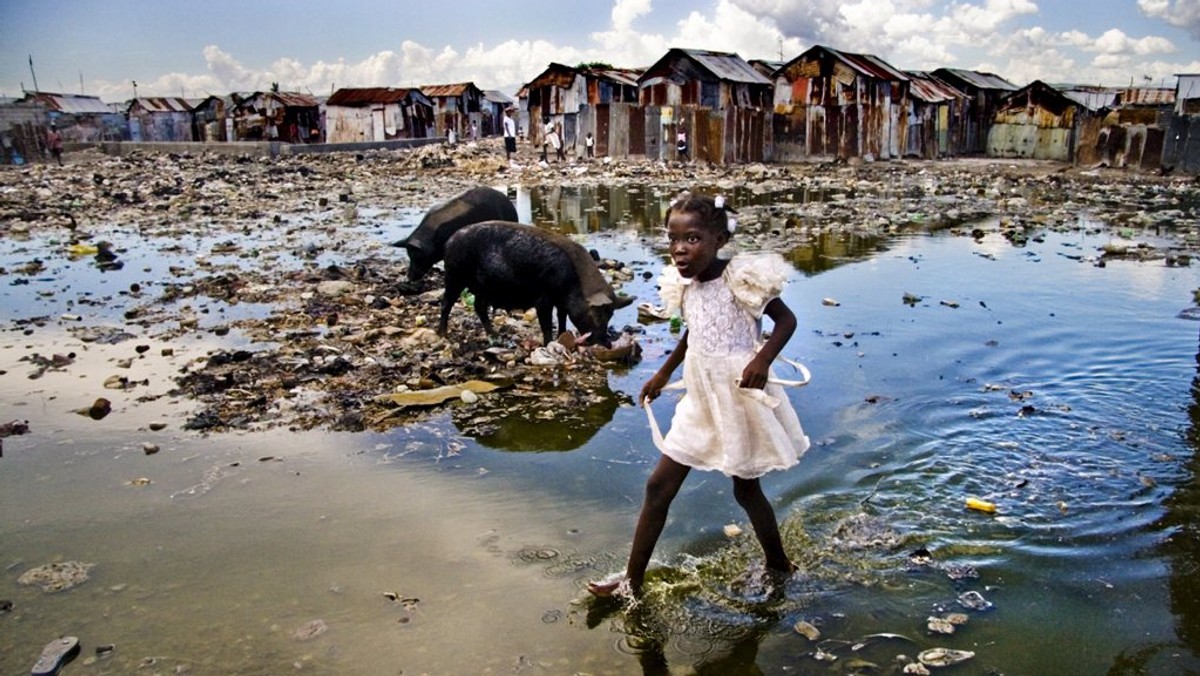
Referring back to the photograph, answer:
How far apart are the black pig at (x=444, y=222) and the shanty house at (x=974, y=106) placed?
99.1ft

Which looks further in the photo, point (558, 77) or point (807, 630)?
point (558, 77)

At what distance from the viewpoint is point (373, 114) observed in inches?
1553

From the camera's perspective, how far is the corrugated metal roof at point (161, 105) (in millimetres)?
43906

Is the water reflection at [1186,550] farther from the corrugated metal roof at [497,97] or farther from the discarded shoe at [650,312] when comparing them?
the corrugated metal roof at [497,97]

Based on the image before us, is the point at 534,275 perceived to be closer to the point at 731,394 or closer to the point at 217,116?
the point at 731,394

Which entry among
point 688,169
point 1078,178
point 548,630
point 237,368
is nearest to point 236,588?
point 548,630

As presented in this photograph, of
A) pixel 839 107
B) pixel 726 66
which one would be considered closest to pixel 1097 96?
pixel 839 107

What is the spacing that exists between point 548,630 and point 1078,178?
79.9 feet

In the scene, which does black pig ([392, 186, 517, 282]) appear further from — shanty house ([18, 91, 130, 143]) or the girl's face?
shanty house ([18, 91, 130, 143])

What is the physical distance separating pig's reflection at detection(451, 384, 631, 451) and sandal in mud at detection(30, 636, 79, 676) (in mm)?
2239

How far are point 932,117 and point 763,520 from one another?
107 feet

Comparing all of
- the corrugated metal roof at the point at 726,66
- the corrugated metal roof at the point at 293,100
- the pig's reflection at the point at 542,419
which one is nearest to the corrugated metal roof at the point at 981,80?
the corrugated metal roof at the point at 726,66

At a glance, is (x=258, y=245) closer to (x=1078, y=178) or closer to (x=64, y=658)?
(x=64, y=658)

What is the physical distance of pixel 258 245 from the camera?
37.2ft
